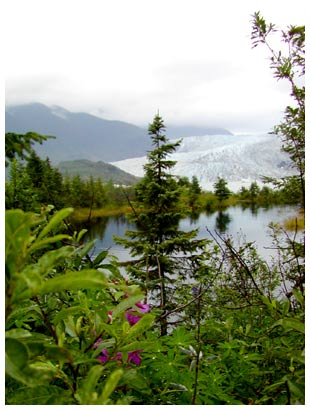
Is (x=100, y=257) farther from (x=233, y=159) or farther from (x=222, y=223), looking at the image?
(x=233, y=159)

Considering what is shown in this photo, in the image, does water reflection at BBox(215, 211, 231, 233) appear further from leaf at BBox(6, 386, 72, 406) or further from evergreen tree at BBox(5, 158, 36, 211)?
leaf at BBox(6, 386, 72, 406)

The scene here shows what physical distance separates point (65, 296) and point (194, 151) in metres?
124

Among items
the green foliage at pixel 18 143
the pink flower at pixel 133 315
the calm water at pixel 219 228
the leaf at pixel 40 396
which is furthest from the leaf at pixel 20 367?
the calm water at pixel 219 228

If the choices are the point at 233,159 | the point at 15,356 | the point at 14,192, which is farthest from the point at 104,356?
the point at 233,159

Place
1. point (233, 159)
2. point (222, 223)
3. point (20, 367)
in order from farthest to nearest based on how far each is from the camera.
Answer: point (233, 159) < point (222, 223) < point (20, 367)

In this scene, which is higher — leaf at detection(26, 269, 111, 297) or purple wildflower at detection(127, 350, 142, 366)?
leaf at detection(26, 269, 111, 297)

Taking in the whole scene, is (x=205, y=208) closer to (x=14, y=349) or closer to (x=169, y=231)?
(x=169, y=231)

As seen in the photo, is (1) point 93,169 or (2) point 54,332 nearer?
(2) point 54,332

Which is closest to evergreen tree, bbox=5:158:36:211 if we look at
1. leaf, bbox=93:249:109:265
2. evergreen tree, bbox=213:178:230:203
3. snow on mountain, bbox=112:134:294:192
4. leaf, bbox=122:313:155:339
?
leaf, bbox=93:249:109:265

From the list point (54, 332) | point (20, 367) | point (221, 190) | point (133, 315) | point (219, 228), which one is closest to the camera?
point (20, 367)

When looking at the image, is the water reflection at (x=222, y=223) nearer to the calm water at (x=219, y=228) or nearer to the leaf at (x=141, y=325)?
the calm water at (x=219, y=228)

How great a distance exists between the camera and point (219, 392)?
592 millimetres

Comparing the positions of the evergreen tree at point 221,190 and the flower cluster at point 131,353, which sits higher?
the evergreen tree at point 221,190

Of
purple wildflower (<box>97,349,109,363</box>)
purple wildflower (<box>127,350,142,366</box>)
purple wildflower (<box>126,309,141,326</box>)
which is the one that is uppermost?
purple wildflower (<box>126,309,141,326</box>)
